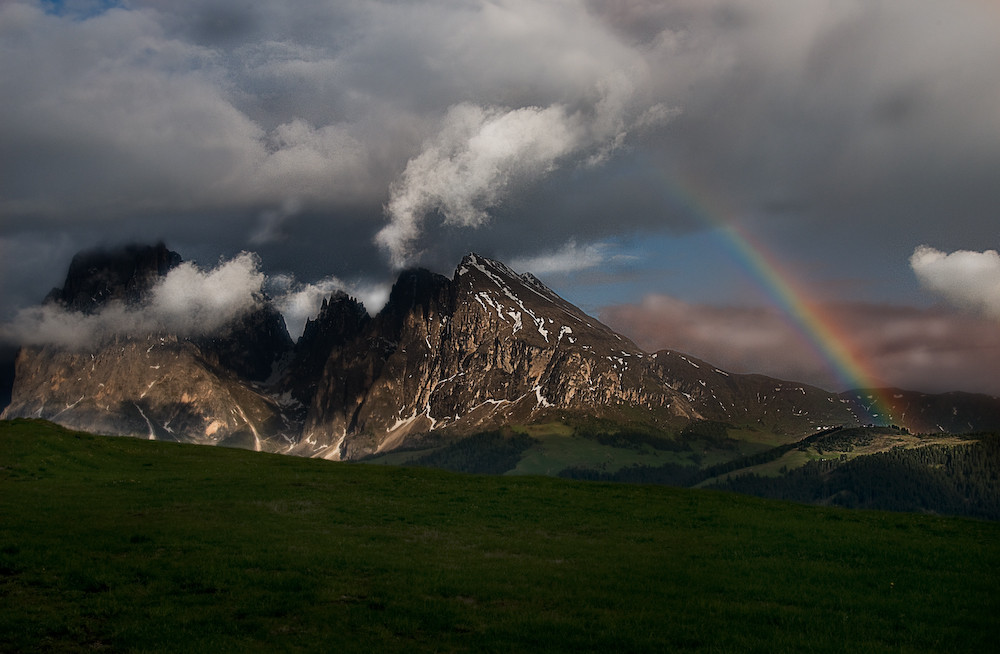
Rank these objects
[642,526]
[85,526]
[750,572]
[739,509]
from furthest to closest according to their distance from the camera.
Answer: [739,509], [642,526], [85,526], [750,572]

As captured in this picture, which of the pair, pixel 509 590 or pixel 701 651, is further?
pixel 509 590

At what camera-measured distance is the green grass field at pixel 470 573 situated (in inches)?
912

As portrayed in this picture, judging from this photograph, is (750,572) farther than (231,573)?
Yes

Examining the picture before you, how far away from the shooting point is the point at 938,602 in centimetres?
2759

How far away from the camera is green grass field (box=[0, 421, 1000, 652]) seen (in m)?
23.2

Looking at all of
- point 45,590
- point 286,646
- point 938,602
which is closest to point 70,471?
point 45,590

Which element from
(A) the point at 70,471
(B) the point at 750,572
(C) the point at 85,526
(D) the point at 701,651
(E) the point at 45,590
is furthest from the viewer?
(A) the point at 70,471

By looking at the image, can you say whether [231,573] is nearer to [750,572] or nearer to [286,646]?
[286,646]

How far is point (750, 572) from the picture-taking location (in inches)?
1246

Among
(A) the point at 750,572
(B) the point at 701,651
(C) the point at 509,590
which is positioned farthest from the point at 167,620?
(A) the point at 750,572

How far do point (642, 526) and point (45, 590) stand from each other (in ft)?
94.5

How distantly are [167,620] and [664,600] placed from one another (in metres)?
16.1

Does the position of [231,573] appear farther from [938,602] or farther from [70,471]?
[70,471]

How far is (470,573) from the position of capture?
99.9 ft
